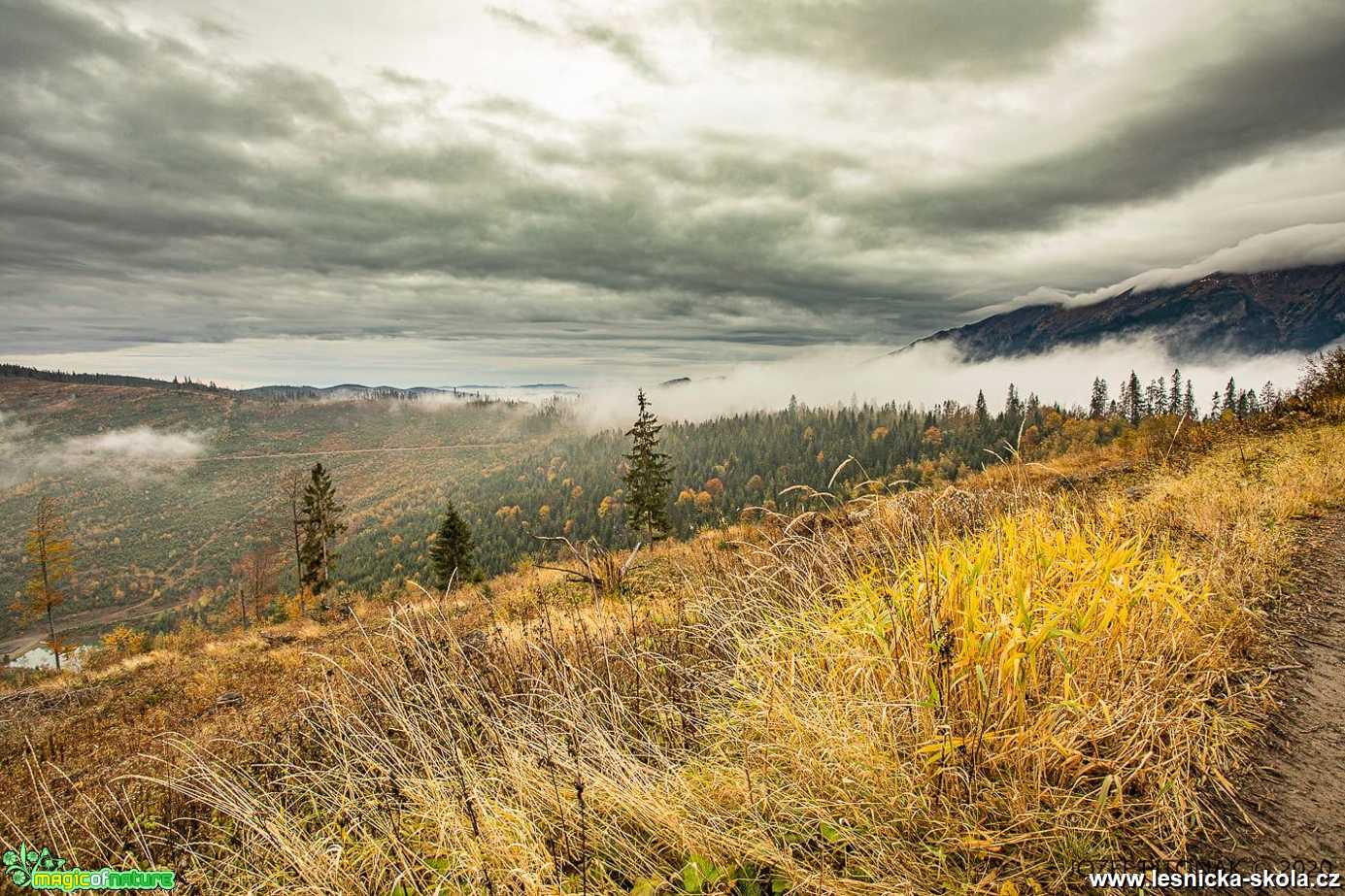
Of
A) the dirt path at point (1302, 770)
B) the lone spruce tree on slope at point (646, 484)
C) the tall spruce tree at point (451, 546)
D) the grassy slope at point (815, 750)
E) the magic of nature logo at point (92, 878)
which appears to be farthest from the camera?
the lone spruce tree on slope at point (646, 484)

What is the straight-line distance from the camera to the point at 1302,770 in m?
2.60

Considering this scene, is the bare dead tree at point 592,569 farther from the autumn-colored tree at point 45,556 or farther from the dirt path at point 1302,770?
the autumn-colored tree at point 45,556

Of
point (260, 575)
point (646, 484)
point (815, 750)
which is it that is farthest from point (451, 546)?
point (815, 750)

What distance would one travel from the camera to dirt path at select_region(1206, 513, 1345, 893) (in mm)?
2191

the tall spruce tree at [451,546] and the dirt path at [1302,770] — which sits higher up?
the dirt path at [1302,770]

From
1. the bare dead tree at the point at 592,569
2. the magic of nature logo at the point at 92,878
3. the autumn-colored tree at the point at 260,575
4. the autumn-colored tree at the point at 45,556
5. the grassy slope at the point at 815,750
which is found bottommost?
the autumn-colored tree at the point at 260,575

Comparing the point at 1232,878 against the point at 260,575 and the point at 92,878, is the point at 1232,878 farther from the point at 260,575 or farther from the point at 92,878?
the point at 260,575

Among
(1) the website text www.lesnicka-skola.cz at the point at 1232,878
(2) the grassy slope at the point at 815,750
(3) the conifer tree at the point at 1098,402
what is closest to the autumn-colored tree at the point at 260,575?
(2) the grassy slope at the point at 815,750

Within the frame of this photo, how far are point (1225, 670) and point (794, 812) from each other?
2.61 metres

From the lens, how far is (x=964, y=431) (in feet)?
553

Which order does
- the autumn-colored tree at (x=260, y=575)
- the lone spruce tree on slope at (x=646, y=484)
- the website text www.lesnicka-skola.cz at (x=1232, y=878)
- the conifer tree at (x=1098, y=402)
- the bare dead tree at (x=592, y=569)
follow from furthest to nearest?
1. the conifer tree at (x=1098, y=402)
2. the autumn-colored tree at (x=260, y=575)
3. the lone spruce tree on slope at (x=646, y=484)
4. the bare dead tree at (x=592, y=569)
5. the website text www.lesnicka-skola.cz at (x=1232, y=878)

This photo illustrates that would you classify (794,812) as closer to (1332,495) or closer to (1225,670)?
(1225,670)

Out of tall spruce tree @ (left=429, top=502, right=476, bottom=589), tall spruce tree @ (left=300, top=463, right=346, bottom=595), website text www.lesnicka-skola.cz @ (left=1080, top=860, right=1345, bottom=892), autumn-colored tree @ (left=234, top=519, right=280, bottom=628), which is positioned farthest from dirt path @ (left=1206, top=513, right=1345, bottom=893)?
autumn-colored tree @ (left=234, top=519, right=280, bottom=628)

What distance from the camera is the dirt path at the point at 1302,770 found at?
2191 mm
